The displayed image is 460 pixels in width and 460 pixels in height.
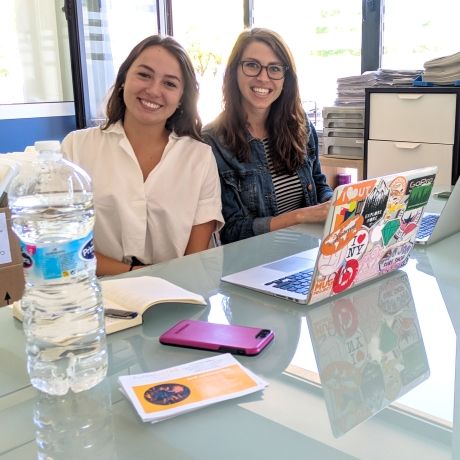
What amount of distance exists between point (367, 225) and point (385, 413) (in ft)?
1.31

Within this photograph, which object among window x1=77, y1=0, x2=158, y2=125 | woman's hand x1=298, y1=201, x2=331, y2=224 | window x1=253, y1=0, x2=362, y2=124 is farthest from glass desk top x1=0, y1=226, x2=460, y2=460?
window x1=77, y1=0, x2=158, y2=125

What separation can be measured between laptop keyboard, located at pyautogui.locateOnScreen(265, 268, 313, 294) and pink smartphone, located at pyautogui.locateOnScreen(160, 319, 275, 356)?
190mm

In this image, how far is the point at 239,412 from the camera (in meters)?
0.71

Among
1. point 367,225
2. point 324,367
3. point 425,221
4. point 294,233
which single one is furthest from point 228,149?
point 324,367

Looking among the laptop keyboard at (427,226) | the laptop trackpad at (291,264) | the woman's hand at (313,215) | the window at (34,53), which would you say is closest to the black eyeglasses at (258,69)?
the woman's hand at (313,215)

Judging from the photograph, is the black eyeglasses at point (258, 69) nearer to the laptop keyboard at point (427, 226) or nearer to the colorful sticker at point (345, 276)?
the laptop keyboard at point (427, 226)

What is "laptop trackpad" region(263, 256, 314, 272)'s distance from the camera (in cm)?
124

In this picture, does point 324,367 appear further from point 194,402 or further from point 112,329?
point 112,329

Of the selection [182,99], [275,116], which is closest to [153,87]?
[182,99]

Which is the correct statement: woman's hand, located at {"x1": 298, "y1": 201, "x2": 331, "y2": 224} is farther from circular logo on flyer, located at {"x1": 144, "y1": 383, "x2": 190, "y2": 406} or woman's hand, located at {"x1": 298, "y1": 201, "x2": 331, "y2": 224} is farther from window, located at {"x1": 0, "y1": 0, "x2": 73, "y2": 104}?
window, located at {"x1": 0, "y1": 0, "x2": 73, "y2": 104}

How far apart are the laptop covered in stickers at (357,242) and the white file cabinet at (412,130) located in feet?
4.87

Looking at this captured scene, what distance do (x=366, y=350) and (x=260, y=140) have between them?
1.13 metres

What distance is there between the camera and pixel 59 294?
35.9 inches

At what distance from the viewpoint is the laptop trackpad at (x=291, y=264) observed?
1235mm
